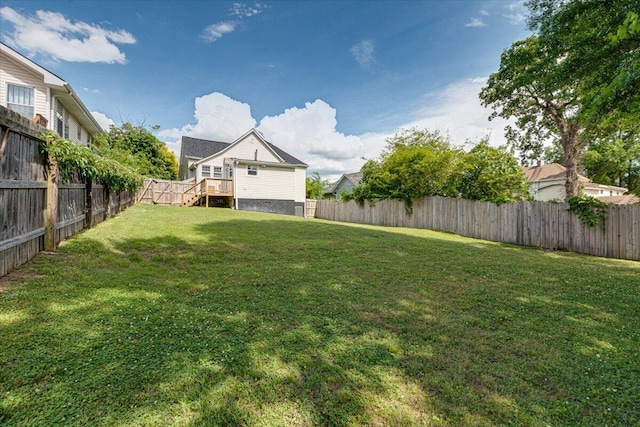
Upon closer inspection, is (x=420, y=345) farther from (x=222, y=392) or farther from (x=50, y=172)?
(x=50, y=172)

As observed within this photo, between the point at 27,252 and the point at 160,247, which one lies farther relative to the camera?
the point at 160,247

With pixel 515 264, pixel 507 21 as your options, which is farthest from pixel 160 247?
pixel 507 21

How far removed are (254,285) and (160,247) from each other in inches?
120

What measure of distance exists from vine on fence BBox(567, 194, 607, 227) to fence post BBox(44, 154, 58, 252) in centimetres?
1314

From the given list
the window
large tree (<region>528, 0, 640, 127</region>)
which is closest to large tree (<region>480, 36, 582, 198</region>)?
large tree (<region>528, 0, 640, 127</region>)

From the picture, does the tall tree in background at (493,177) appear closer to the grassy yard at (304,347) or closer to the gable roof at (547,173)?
the grassy yard at (304,347)

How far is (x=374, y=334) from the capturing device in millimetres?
2924

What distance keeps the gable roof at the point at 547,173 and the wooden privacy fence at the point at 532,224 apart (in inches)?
694

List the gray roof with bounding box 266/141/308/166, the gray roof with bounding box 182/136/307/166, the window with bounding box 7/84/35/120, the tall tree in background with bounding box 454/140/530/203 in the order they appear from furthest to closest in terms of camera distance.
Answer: the gray roof with bounding box 182/136/307/166 → the gray roof with bounding box 266/141/308/166 → the tall tree in background with bounding box 454/140/530/203 → the window with bounding box 7/84/35/120

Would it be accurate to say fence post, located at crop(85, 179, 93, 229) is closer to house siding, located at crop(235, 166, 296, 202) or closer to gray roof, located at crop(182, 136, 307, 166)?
house siding, located at crop(235, 166, 296, 202)

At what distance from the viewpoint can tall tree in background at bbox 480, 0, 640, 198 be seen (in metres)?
4.98

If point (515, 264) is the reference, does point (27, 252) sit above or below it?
above

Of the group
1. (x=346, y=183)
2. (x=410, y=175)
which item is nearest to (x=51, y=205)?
(x=410, y=175)

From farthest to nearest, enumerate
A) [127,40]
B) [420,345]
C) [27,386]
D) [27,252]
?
1. [127,40]
2. [27,252]
3. [420,345]
4. [27,386]
